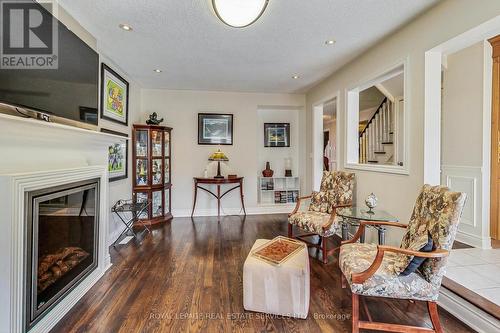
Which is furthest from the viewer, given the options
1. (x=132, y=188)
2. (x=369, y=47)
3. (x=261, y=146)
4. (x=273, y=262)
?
(x=261, y=146)

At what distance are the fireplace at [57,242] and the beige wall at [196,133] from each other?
2.46m

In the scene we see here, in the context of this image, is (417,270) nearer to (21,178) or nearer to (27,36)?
(21,178)

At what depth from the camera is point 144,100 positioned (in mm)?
4633

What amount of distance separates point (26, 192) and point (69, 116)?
2.33ft

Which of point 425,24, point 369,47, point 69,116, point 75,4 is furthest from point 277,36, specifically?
point 69,116

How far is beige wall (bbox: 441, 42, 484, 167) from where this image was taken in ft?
9.30

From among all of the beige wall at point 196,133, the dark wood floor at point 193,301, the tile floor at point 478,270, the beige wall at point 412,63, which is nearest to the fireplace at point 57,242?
the dark wood floor at point 193,301

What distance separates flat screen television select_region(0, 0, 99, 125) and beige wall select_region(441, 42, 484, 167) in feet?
13.6

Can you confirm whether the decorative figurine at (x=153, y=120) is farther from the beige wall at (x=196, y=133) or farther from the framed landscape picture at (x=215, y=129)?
the framed landscape picture at (x=215, y=129)

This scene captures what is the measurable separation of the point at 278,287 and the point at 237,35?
7.90ft

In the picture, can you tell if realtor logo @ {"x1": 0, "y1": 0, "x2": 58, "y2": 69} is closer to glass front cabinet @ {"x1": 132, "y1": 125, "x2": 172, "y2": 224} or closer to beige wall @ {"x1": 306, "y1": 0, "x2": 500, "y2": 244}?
glass front cabinet @ {"x1": 132, "y1": 125, "x2": 172, "y2": 224}

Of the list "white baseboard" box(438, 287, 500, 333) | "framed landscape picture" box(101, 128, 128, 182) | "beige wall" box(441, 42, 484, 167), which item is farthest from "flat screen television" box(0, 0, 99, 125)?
"beige wall" box(441, 42, 484, 167)

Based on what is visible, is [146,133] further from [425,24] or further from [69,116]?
[425,24]

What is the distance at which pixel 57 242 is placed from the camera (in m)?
1.91
